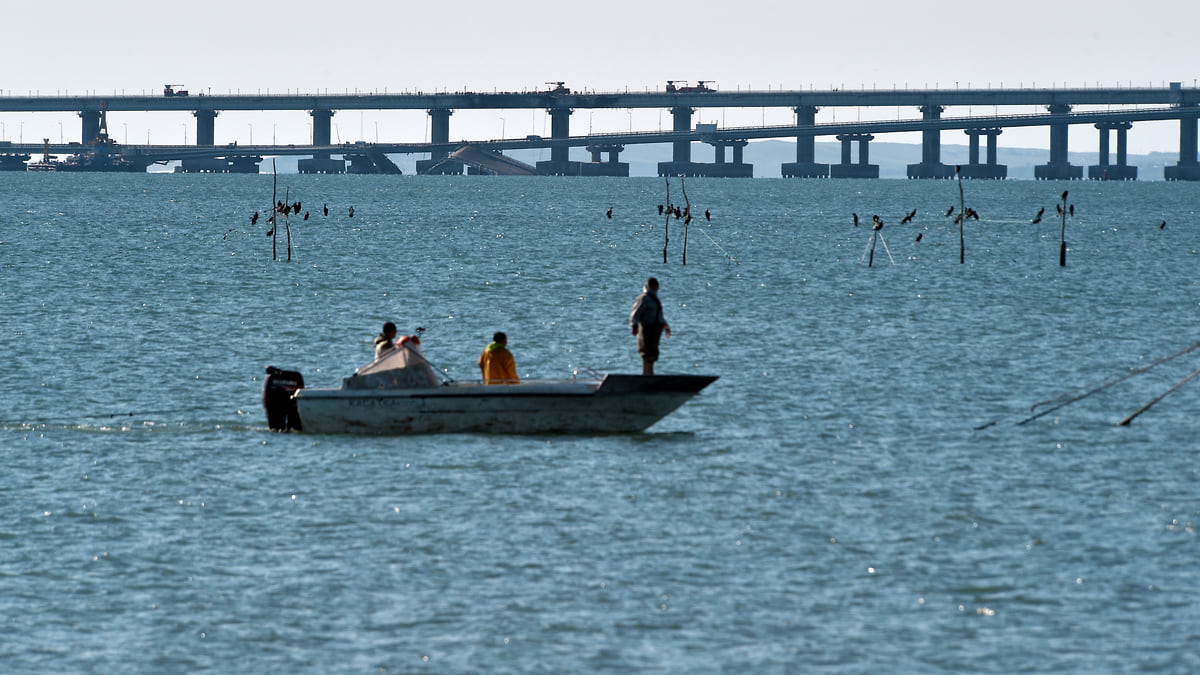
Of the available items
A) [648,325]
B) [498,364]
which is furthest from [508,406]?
[648,325]

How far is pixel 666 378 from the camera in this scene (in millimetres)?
32875

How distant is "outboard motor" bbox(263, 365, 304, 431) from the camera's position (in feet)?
114

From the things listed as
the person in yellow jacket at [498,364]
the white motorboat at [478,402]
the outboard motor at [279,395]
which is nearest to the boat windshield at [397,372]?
the white motorboat at [478,402]

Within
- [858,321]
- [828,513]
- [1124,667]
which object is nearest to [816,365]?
[858,321]

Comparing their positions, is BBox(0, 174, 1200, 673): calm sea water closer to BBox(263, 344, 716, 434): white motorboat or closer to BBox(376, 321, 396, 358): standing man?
BBox(263, 344, 716, 434): white motorboat

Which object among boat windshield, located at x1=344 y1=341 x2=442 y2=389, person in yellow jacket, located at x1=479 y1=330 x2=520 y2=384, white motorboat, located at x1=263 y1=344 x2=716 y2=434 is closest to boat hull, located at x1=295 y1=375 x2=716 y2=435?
Result: white motorboat, located at x1=263 y1=344 x2=716 y2=434

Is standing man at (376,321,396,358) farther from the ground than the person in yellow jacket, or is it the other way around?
standing man at (376,321,396,358)

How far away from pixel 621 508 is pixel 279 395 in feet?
33.0

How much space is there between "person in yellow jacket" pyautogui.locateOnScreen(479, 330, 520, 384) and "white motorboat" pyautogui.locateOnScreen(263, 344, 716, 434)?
0.82 ft

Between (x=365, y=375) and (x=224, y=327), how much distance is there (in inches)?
996

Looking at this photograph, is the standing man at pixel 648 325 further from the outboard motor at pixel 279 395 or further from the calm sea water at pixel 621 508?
the outboard motor at pixel 279 395

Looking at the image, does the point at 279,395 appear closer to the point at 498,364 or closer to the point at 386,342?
the point at 386,342

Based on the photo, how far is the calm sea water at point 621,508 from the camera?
2091 centimetres

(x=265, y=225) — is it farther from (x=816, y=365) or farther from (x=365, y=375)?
(x=365, y=375)
